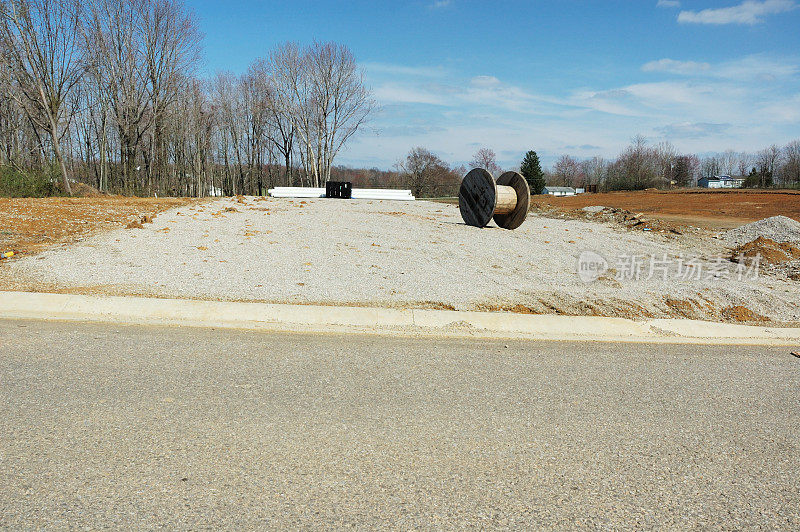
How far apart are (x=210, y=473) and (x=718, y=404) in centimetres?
356

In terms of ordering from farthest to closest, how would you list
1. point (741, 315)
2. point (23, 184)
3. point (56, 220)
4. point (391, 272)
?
point (23, 184) → point (56, 220) → point (391, 272) → point (741, 315)

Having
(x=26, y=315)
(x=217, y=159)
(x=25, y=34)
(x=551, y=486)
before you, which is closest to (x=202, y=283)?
(x=26, y=315)

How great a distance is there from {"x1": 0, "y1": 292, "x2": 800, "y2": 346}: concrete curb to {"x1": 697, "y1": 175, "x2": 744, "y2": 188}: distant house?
106 meters

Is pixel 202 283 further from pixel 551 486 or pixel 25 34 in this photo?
pixel 25 34

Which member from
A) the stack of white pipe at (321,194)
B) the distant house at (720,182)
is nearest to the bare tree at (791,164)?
the distant house at (720,182)

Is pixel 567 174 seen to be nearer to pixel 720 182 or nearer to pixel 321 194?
pixel 720 182

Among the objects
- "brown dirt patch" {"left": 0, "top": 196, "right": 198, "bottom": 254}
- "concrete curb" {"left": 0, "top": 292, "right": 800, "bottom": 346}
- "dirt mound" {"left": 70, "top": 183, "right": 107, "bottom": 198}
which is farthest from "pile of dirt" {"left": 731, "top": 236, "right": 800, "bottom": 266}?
"dirt mound" {"left": 70, "top": 183, "right": 107, "bottom": 198}

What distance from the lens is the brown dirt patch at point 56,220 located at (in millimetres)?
9359

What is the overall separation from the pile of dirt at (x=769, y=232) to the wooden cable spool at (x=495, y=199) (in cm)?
526

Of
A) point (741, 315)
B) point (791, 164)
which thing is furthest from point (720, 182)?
point (741, 315)

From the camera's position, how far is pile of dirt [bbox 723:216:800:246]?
40.4ft

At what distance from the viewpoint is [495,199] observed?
528 inches

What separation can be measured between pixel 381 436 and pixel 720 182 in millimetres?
115929
